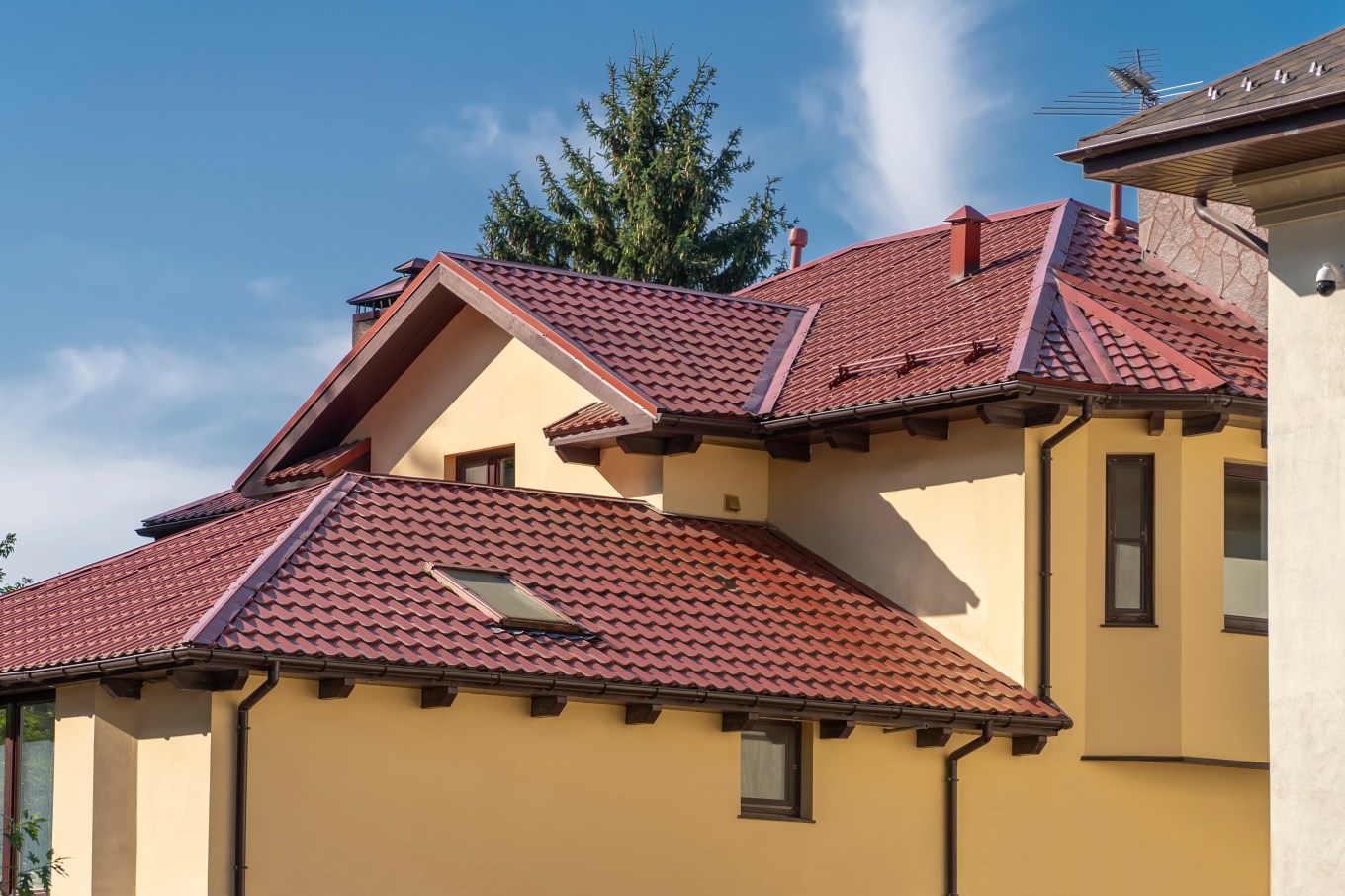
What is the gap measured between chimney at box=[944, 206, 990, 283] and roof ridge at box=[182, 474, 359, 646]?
6.74m

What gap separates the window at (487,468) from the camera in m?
21.7

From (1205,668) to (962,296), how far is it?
15.1 ft

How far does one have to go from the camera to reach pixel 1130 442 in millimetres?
18188

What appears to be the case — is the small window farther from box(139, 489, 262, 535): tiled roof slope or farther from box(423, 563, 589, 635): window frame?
box(139, 489, 262, 535): tiled roof slope

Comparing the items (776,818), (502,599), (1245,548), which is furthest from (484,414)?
(1245,548)

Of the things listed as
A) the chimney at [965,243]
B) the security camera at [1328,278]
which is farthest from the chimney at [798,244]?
the security camera at [1328,278]

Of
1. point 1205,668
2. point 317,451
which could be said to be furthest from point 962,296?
point 317,451

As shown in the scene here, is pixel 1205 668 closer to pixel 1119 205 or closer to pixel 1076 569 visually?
pixel 1076 569

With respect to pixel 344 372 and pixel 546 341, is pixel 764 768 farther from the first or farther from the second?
pixel 344 372

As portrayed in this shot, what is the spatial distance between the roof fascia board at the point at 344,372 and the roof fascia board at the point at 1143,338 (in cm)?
687

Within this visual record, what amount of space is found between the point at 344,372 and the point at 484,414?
1856mm

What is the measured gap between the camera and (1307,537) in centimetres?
1092

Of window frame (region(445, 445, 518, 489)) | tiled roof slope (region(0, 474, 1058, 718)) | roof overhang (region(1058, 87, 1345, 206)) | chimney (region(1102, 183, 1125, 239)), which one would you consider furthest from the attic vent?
roof overhang (region(1058, 87, 1345, 206))

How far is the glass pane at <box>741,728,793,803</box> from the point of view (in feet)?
55.9
